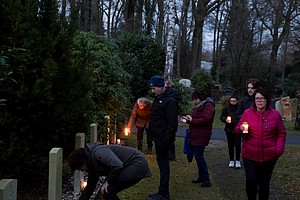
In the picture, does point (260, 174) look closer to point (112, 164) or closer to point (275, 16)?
point (112, 164)

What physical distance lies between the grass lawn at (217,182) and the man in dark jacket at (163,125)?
1.51 ft

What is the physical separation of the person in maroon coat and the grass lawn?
0.39 meters

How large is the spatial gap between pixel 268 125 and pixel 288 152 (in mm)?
6932

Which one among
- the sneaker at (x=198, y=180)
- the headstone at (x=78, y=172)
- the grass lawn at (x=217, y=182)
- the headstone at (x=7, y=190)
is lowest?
the grass lawn at (x=217, y=182)

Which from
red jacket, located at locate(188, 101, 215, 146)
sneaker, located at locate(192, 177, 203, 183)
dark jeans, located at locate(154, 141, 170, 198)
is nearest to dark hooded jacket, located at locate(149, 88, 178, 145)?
dark jeans, located at locate(154, 141, 170, 198)

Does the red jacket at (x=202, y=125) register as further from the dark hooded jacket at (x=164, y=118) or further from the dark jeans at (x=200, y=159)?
the dark hooded jacket at (x=164, y=118)

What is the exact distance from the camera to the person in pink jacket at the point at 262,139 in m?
4.90

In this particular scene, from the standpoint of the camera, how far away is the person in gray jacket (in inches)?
157

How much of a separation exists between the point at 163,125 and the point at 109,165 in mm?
1989

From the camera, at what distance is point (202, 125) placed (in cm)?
673

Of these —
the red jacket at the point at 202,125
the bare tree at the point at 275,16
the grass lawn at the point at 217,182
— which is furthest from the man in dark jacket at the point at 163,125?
the bare tree at the point at 275,16

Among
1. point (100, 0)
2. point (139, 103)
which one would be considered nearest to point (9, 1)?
point (139, 103)

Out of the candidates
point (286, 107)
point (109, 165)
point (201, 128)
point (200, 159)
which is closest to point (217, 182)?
point (200, 159)

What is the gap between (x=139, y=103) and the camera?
9102 mm
